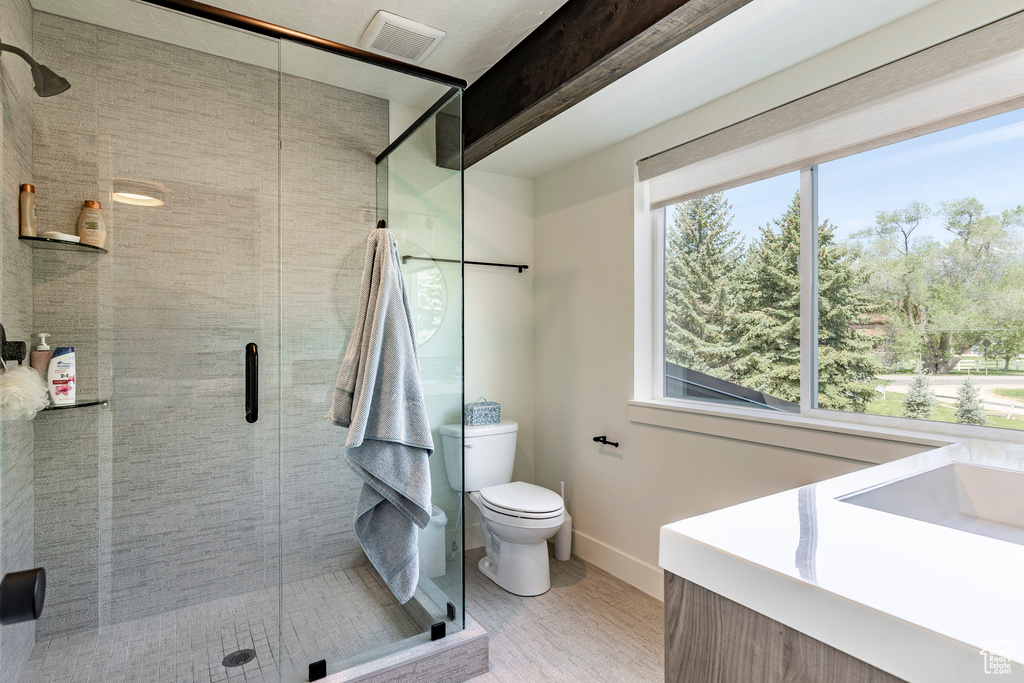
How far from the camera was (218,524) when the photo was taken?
4.93ft

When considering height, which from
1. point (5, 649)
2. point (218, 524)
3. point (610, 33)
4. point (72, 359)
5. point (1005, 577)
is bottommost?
point (5, 649)

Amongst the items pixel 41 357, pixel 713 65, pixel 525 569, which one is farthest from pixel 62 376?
pixel 713 65

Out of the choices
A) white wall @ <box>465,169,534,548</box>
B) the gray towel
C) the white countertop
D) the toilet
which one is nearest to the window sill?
the toilet

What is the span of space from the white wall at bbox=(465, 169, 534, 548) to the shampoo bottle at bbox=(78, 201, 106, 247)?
6.10ft

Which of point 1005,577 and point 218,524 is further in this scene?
point 218,524

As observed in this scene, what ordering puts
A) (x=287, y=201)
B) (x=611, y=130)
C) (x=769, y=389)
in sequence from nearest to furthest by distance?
(x=287, y=201) → (x=769, y=389) → (x=611, y=130)

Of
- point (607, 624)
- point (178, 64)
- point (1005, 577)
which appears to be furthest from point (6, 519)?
point (607, 624)

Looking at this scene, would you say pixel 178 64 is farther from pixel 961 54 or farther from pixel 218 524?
pixel 961 54

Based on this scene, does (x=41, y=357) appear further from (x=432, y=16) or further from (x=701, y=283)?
(x=701, y=283)

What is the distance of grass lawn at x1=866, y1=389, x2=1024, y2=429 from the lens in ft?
5.16

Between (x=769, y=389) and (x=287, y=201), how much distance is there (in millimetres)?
1996

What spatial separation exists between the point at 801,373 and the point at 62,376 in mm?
2441

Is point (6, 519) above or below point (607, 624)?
above

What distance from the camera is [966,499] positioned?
113 cm
